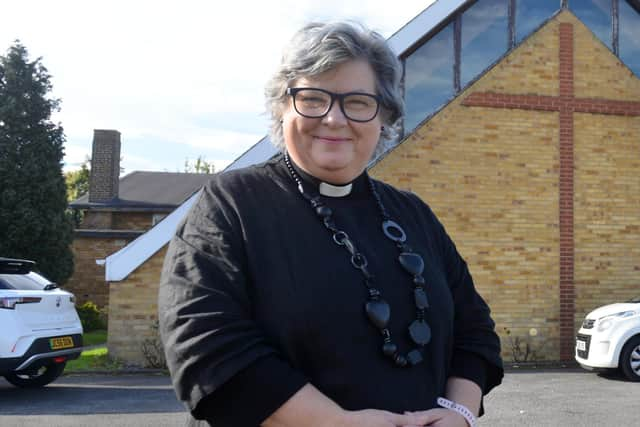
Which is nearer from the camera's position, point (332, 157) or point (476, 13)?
point (332, 157)

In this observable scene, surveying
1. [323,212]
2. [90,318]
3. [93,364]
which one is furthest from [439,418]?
[90,318]

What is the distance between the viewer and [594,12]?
12.8 meters

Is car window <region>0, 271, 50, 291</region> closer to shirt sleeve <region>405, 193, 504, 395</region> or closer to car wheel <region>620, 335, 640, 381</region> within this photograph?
shirt sleeve <region>405, 193, 504, 395</region>

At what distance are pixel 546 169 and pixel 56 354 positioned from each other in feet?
28.2

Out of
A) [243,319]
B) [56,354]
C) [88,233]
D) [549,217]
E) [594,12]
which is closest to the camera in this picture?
[243,319]

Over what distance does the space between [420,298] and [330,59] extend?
68 centimetres

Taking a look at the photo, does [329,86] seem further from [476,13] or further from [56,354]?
[476,13]

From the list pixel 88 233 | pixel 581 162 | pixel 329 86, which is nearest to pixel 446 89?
pixel 581 162

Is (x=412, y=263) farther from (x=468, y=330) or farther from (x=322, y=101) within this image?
(x=322, y=101)

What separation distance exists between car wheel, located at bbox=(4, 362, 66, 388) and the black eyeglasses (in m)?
8.27

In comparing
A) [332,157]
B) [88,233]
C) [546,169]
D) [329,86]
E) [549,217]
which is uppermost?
[329,86]

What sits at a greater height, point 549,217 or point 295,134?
point 295,134

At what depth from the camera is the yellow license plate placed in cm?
829

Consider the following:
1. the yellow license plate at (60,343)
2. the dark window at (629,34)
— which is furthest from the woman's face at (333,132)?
the dark window at (629,34)
